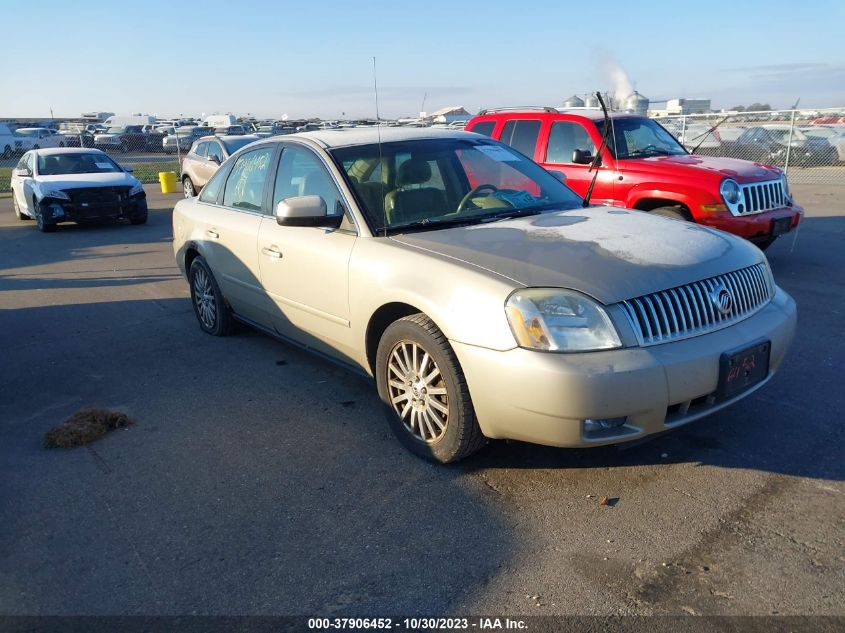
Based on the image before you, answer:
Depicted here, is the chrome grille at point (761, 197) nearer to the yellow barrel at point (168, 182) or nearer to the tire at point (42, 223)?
the tire at point (42, 223)

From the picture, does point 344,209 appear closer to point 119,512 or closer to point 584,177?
point 119,512

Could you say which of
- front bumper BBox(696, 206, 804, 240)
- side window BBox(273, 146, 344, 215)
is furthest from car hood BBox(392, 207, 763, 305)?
front bumper BBox(696, 206, 804, 240)

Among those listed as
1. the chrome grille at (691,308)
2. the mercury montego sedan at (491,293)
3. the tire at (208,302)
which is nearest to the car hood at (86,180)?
the tire at (208,302)

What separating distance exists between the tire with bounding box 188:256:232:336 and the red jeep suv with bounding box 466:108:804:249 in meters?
3.81

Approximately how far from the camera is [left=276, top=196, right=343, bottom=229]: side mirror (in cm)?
414

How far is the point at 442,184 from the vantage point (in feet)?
15.1

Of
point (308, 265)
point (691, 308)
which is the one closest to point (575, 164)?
point (308, 265)

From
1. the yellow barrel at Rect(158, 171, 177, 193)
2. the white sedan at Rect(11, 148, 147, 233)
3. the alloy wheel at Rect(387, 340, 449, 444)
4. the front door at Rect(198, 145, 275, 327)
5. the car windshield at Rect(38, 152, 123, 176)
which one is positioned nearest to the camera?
the alloy wheel at Rect(387, 340, 449, 444)

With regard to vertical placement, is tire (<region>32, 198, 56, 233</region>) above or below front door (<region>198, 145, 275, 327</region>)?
below

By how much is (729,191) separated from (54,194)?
11.1 metres

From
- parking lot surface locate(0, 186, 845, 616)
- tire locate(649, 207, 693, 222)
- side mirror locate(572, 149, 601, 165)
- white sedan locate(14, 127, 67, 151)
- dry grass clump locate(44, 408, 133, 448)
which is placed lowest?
parking lot surface locate(0, 186, 845, 616)

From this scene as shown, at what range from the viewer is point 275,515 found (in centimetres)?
335

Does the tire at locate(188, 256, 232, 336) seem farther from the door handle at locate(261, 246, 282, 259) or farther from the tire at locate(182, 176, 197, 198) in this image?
the tire at locate(182, 176, 197, 198)

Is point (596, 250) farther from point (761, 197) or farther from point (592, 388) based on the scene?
point (761, 197)
